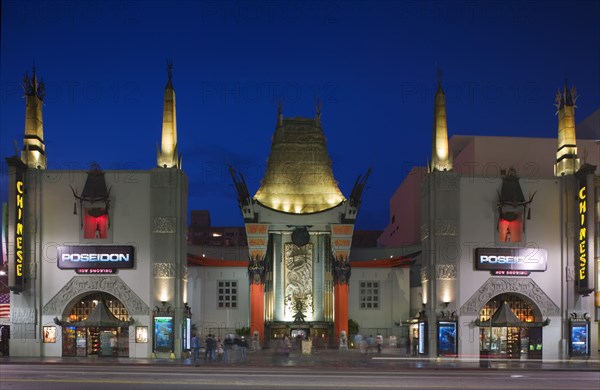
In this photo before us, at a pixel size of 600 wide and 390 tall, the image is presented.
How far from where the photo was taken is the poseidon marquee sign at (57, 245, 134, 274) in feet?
144

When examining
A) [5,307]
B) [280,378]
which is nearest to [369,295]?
[5,307]

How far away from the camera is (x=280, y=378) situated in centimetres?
2831

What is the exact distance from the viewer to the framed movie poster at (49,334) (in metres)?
43.8

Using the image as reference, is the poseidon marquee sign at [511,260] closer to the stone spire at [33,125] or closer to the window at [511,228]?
the window at [511,228]

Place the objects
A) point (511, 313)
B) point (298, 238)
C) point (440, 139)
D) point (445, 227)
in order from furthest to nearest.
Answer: point (298, 238) < point (440, 139) < point (511, 313) < point (445, 227)

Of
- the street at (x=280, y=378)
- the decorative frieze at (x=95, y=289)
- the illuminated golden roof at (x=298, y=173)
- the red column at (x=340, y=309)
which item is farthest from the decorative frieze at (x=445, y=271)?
the decorative frieze at (x=95, y=289)

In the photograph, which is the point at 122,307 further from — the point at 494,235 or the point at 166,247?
the point at 494,235

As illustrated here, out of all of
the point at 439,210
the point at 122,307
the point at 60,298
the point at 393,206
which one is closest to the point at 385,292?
the point at 439,210

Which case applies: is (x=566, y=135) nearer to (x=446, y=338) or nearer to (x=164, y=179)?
(x=446, y=338)

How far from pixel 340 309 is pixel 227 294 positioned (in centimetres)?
834

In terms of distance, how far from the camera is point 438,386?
2564 cm

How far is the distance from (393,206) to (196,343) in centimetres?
5129

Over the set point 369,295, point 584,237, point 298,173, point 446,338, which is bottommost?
point 446,338

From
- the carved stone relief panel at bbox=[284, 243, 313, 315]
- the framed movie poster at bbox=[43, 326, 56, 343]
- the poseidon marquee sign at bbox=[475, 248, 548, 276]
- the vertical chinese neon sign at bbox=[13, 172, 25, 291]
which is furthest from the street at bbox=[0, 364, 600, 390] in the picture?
the carved stone relief panel at bbox=[284, 243, 313, 315]
